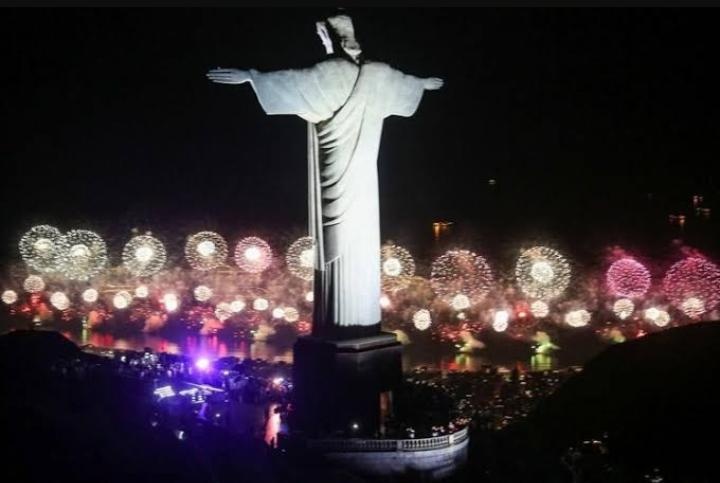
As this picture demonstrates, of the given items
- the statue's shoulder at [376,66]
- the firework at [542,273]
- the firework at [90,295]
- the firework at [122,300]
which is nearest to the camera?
the statue's shoulder at [376,66]

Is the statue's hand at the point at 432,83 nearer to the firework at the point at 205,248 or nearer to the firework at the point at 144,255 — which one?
the firework at the point at 205,248

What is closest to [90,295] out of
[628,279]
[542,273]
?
[542,273]

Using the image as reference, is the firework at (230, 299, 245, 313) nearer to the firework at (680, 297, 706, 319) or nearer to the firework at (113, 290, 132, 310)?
the firework at (113, 290, 132, 310)

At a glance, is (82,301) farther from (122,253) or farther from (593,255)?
(593,255)

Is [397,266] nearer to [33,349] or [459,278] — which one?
[459,278]

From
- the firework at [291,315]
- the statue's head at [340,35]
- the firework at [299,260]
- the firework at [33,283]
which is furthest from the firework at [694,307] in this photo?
the firework at [33,283]

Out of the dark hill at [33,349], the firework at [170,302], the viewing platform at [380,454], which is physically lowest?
the viewing platform at [380,454]
